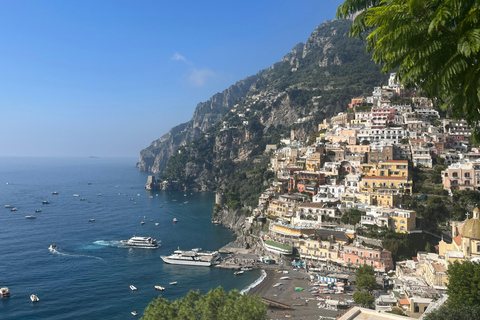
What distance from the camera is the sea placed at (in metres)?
33.2

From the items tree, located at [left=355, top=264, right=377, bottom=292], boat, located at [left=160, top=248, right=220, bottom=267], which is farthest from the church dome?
boat, located at [left=160, top=248, right=220, bottom=267]

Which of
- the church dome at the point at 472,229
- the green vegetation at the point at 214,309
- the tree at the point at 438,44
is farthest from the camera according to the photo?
the church dome at the point at 472,229

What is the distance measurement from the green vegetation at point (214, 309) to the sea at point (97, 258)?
11.5 m

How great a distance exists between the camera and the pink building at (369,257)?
36250 millimetres

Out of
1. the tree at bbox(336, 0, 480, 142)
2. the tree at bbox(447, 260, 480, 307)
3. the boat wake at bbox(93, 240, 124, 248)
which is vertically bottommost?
the boat wake at bbox(93, 240, 124, 248)

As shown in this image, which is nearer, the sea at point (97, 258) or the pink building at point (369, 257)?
the sea at point (97, 258)

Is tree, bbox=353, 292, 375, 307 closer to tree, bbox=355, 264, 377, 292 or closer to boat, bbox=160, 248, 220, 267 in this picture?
tree, bbox=355, 264, 377, 292

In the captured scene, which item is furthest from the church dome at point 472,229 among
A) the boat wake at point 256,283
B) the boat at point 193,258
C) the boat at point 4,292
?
the boat at point 4,292

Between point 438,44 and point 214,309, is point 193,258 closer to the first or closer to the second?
point 214,309

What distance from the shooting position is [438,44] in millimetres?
4152

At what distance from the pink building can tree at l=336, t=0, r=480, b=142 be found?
35.1 m

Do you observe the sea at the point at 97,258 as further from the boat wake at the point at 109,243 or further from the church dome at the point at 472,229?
the church dome at the point at 472,229

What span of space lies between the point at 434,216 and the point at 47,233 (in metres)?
54.2

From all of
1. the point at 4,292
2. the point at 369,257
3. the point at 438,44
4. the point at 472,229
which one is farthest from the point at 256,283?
the point at 438,44
